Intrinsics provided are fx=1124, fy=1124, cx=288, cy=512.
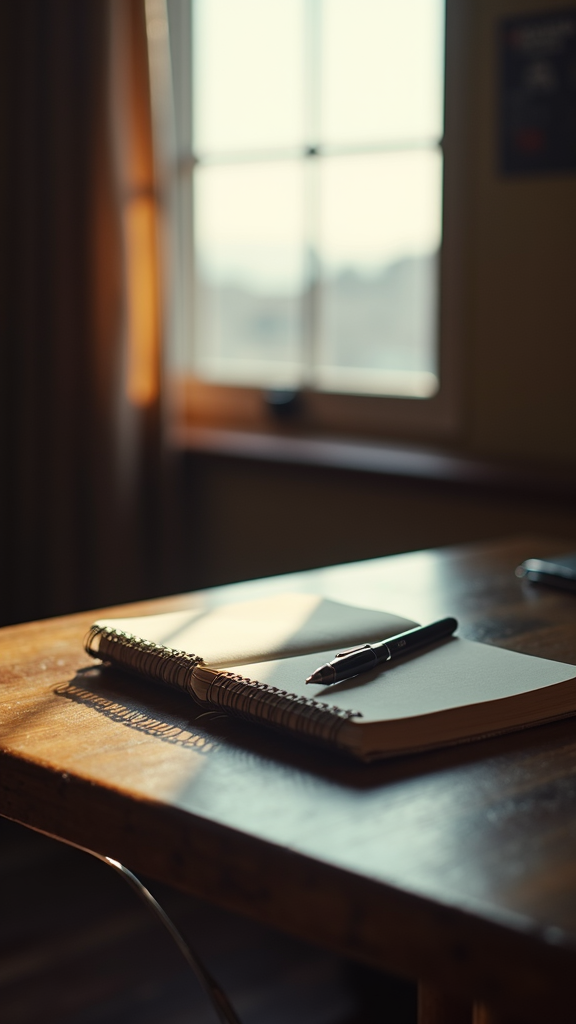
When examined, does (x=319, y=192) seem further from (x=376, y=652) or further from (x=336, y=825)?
(x=336, y=825)

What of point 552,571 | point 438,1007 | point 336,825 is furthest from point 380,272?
point 336,825

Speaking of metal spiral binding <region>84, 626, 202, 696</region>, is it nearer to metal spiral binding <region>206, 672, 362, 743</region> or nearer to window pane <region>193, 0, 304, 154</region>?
metal spiral binding <region>206, 672, 362, 743</region>

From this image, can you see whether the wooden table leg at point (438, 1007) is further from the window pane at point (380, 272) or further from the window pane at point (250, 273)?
the window pane at point (250, 273)

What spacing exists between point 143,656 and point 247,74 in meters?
2.12

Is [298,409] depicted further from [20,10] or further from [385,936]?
[385,936]

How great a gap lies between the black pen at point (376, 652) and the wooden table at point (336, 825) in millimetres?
62

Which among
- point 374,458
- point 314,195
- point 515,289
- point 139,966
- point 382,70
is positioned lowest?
point 139,966

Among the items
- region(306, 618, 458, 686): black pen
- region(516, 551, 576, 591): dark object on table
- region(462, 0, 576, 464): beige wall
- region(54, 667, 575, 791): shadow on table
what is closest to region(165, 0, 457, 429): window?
region(462, 0, 576, 464): beige wall

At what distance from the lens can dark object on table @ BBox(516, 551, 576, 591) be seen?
4.21 ft

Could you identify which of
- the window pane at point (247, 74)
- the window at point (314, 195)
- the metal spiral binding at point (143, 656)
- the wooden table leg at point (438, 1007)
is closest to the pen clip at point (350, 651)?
the metal spiral binding at point (143, 656)

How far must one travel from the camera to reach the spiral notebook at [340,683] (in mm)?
744

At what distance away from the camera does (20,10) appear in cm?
256

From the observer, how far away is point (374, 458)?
2.31m

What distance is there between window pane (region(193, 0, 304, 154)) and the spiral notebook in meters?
1.89
